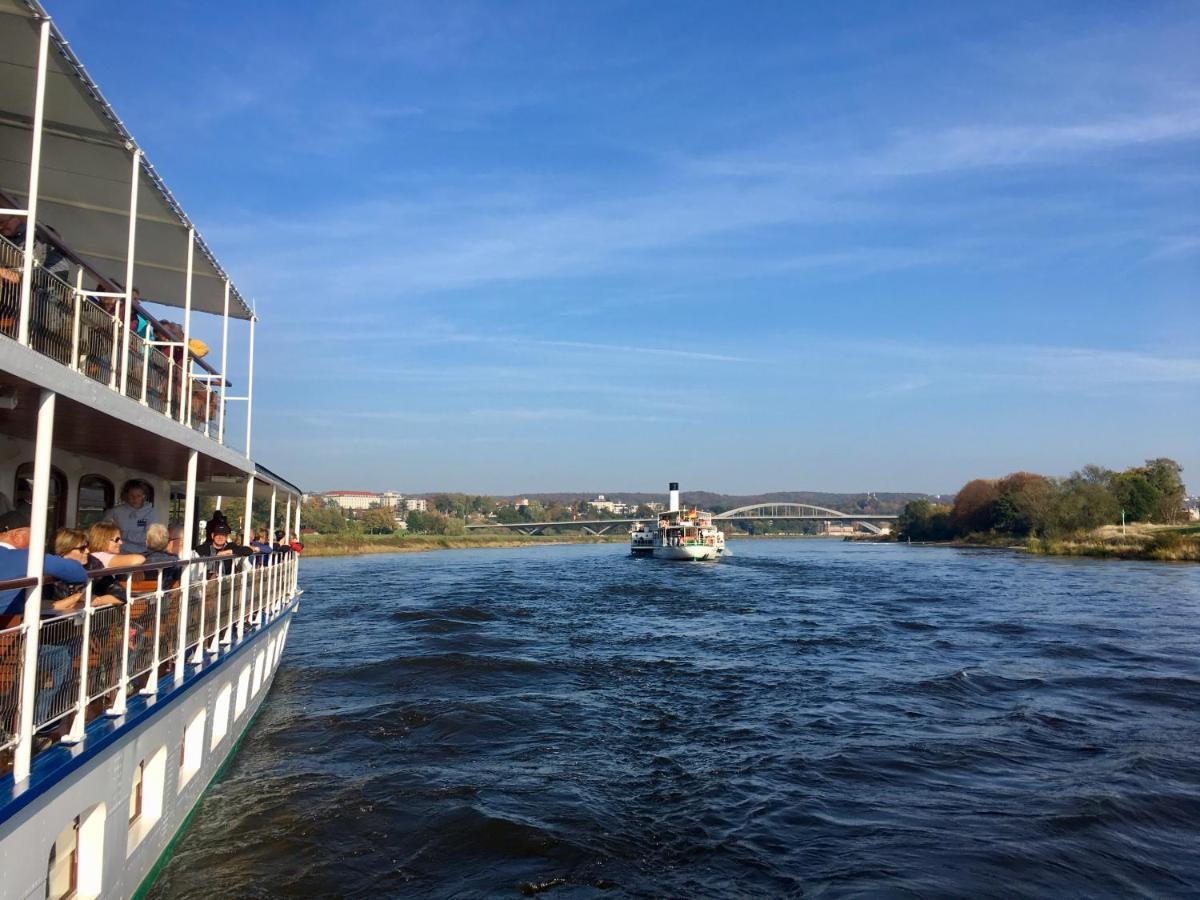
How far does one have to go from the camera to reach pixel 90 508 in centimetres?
1009

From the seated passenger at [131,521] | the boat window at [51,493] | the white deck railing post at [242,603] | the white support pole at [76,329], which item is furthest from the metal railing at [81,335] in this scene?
the white deck railing post at [242,603]

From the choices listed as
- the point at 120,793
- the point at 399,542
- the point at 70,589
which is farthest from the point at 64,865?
the point at 399,542

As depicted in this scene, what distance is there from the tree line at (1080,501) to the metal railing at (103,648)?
270 feet

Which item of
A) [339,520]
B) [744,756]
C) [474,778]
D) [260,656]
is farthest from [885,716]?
[339,520]

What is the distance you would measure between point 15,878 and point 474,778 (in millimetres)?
6476

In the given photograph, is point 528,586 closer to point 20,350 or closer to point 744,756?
point 744,756

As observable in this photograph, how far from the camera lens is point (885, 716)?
13.4 metres

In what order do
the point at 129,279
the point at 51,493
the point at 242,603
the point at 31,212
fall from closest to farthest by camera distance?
the point at 31,212 → the point at 129,279 → the point at 51,493 → the point at 242,603

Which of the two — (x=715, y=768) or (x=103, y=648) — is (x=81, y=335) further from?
(x=715, y=768)

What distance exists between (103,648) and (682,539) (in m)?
80.4

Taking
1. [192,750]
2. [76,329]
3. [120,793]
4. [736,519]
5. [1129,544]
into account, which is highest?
[736,519]

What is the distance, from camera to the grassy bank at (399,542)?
7931cm

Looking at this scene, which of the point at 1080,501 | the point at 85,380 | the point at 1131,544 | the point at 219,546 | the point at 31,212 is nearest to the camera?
the point at 31,212

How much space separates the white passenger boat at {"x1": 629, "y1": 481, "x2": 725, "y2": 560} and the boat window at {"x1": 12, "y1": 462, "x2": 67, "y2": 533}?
71.4 meters
